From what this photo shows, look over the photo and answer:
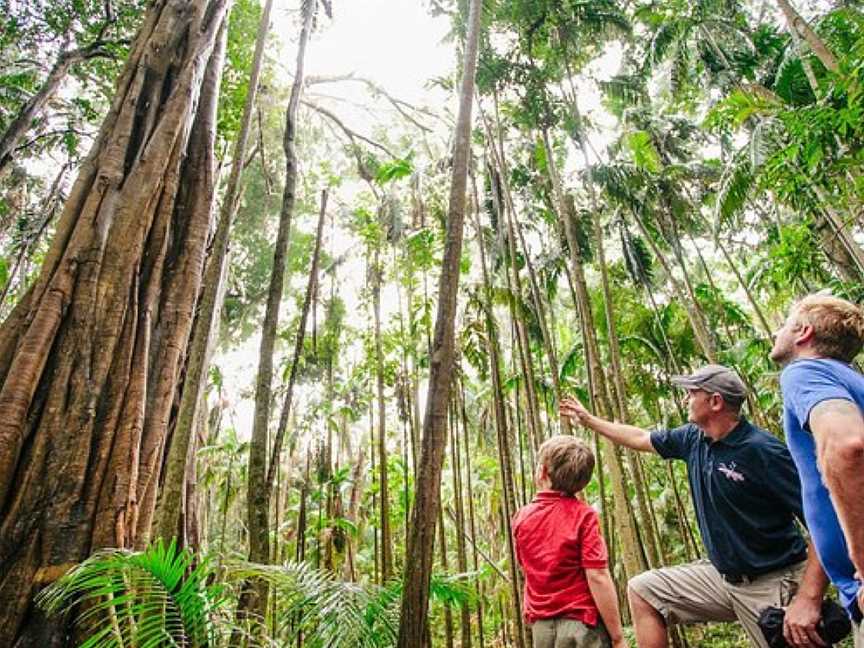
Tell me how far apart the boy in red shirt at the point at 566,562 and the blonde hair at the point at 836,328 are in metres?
1.03

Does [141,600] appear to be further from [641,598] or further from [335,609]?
[641,598]

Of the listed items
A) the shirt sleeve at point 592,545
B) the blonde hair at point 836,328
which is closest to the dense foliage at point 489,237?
the shirt sleeve at point 592,545

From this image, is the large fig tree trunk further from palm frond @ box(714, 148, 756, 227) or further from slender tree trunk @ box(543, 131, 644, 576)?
palm frond @ box(714, 148, 756, 227)

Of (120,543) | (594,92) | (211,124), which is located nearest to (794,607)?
(120,543)

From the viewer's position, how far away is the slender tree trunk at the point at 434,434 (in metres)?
1.94

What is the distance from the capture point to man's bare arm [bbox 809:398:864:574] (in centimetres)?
134

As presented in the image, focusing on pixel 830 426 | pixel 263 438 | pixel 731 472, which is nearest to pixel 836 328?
pixel 830 426

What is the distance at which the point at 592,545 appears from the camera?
2.22m

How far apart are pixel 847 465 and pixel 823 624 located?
93 centimetres

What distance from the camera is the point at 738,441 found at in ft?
7.51

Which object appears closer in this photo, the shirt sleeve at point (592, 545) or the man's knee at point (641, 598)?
the shirt sleeve at point (592, 545)

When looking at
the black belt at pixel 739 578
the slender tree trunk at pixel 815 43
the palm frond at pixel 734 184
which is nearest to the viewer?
the black belt at pixel 739 578

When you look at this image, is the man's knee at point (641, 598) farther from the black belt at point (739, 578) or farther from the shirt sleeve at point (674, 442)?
the shirt sleeve at point (674, 442)

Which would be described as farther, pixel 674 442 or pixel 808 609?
pixel 674 442
